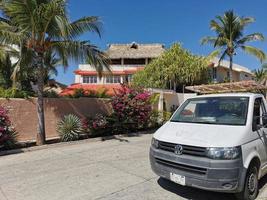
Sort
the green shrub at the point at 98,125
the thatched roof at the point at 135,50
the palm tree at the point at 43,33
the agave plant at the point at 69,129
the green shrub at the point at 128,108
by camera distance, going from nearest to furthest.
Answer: the palm tree at the point at 43,33
the agave plant at the point at 69,129
the green shrub at the point at 98,125
the green shrub at the point at 128,108
the thatched roof at the point at 135,50

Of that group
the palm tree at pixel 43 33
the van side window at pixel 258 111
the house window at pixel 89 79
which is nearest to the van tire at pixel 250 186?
the van side window at pixel 258 111

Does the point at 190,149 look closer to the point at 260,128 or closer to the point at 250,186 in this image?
the point at 250,186

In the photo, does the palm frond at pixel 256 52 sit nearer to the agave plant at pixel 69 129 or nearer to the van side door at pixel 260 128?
the agave plant at pixel 69 129

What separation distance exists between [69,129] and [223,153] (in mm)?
8901

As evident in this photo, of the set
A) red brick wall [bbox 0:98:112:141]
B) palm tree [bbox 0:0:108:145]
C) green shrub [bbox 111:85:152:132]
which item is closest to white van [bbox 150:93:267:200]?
palm tree [bbox 0:0:108:145]

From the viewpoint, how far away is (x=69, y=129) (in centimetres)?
1257

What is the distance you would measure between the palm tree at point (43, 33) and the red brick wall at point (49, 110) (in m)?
1.53

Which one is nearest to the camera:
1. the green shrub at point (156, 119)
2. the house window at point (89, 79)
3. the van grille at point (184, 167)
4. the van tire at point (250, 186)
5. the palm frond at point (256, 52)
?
the van grille at point (184, 167)

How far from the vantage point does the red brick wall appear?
12.5m

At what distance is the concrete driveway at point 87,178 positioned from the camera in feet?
18.6

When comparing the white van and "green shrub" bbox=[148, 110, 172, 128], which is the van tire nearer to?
the white van

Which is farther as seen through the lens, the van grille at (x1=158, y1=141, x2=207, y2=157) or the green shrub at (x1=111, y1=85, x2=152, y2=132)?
the green shrub at (x1=111, y1=85, x2=152, y2=132)

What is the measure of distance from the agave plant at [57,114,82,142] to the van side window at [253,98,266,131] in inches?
330

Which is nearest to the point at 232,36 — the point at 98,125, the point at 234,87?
the point at 234,87
